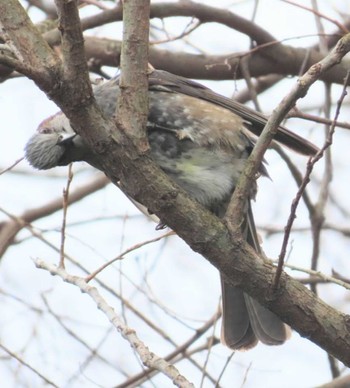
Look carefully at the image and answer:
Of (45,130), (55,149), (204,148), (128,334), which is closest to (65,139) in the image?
(55,149)

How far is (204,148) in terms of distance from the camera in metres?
4.10

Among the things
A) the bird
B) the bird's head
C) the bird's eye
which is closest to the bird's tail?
the bird

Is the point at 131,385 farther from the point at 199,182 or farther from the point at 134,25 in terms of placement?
the point at 134,25

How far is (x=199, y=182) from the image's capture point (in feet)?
13.5

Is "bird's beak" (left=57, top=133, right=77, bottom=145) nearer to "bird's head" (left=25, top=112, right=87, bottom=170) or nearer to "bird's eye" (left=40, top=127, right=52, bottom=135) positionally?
"bird's head" (left=25, top=112, right=87, bottom=170)

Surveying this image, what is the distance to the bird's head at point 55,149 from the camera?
395 centimetres

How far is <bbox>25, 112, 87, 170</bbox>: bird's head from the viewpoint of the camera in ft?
13.0

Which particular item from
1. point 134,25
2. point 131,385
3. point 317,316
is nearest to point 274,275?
point 317,316

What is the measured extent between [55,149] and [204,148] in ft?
2.34

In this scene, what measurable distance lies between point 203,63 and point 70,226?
138 centimetres

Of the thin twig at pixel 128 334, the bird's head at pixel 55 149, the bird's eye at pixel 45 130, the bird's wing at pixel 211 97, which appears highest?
the bird's wing at pixel 211 97

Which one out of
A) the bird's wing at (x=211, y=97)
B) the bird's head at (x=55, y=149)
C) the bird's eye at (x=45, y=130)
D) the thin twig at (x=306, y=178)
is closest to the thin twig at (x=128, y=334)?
the thin twig at (x=306, y=178)

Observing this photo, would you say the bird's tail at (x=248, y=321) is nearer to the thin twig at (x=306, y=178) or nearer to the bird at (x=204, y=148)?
the bird at (x=204, y=148)

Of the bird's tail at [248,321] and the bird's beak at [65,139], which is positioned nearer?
the bird's beak at [65,139]
